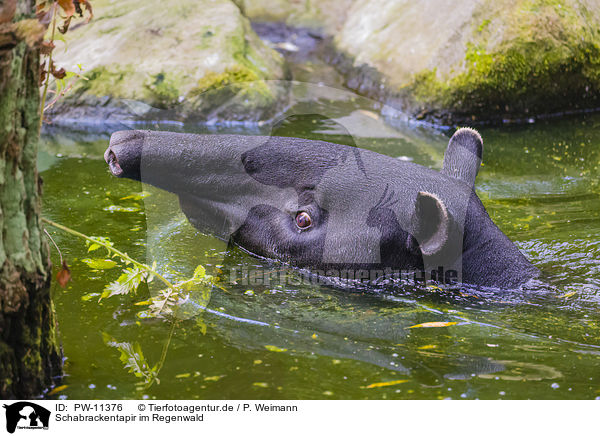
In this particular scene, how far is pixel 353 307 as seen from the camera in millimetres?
4785

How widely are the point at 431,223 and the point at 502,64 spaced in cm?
704

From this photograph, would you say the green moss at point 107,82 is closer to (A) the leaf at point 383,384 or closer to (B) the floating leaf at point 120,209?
(B) the floating leaf at point 120,209

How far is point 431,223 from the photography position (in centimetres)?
470

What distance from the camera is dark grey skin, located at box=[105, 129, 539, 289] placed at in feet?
15.9

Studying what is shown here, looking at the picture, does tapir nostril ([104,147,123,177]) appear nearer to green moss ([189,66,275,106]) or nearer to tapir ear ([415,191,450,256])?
tapir ear ([415,191,450,256])

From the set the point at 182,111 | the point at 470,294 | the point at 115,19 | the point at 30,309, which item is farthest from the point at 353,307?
the point at 115,19

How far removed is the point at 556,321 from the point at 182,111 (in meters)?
7.15

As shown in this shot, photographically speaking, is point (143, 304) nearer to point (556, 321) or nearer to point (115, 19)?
point (556, 321)

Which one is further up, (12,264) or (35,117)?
(35,117)

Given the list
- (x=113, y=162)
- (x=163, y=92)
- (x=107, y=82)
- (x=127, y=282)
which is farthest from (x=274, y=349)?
(x=107, y=82)

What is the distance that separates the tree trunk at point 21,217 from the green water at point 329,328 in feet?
1.10

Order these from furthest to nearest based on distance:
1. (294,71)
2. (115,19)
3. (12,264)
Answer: (294,71) → (115,19) → (12,264)

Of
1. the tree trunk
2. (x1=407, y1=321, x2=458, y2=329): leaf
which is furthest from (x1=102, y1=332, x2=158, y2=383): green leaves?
(x1=407, y1=321, x2=458, y2=329): leaf
